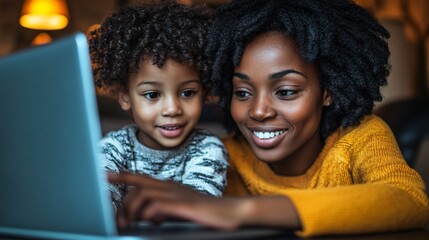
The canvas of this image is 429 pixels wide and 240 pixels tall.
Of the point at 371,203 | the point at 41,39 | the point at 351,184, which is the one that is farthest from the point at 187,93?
the point at 41,39

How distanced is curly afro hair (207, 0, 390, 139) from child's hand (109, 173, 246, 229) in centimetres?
55

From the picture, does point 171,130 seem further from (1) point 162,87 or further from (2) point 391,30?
(2) point 391,30

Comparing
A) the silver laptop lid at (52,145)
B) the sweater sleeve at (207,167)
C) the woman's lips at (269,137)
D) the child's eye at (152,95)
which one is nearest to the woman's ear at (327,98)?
the woman's lips at (269,137)

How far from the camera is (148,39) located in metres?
1.43

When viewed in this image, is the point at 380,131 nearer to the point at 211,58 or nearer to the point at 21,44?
the point at 211,58

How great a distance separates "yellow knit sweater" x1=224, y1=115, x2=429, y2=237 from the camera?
882 millimetres

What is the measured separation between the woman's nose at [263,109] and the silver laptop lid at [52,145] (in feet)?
1.88

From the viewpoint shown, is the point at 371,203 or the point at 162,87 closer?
the point at 371,203

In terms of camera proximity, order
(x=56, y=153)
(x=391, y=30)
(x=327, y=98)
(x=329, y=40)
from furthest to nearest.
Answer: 1. (x=391, y=30)
2. (x=327, y=98)
3. (x=329, y=40)
4. (x=56, y=153)

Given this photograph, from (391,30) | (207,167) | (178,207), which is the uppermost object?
(391,30)

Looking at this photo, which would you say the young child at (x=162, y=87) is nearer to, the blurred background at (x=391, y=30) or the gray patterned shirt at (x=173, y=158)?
the gray patterned shirt at (x=173, y=158)

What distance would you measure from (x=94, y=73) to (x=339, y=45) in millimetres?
553

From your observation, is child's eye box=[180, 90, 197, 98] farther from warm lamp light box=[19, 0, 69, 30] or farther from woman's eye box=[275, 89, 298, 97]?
warm lamp light box=[19, 0, 69, 30]

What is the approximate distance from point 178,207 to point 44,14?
12.2ft
